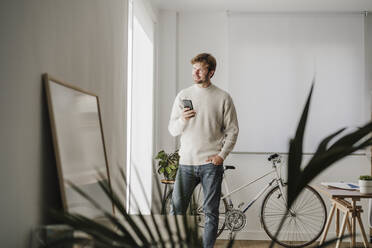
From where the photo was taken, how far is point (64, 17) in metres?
1.50

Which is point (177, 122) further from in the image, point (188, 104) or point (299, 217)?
point (299, 217)

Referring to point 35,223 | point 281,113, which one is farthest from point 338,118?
point 35,223

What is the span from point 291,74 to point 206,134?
1877 millimetres

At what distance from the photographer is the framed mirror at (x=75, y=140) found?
1336 mm

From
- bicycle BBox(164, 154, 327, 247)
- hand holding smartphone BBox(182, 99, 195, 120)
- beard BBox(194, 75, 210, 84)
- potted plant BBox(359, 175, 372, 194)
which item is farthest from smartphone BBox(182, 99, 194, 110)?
bicycle BBox(164, 154, 327, 247)

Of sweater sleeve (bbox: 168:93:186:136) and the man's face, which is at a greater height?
the man's face

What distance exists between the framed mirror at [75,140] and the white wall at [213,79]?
7.55 feet

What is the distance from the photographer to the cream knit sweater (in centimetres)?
270

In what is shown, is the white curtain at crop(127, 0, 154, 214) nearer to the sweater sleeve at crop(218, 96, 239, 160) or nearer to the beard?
the beard

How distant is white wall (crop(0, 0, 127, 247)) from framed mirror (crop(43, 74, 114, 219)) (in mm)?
44

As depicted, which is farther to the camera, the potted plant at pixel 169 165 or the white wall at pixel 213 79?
the white wall at pixel 213 79

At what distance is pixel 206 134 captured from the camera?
2713 mm

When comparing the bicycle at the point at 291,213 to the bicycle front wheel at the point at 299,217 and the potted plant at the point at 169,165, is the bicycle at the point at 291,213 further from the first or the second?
the potted plant at the point at 169,165

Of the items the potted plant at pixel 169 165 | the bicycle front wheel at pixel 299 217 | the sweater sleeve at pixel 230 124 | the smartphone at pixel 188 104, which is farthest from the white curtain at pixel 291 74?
the smartphone at pixel 188 104
